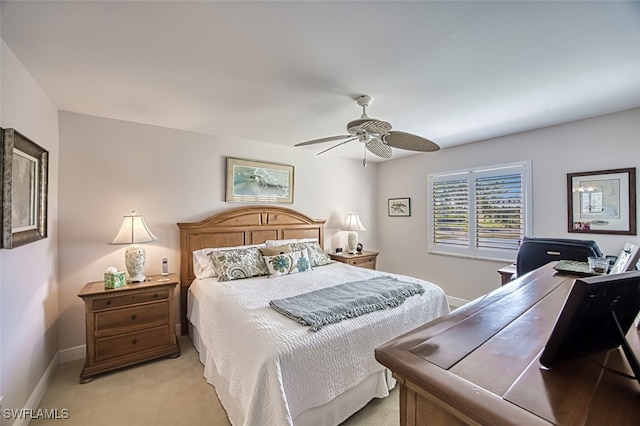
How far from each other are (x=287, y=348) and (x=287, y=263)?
5.27 ft

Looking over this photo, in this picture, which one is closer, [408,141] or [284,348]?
[284,348]

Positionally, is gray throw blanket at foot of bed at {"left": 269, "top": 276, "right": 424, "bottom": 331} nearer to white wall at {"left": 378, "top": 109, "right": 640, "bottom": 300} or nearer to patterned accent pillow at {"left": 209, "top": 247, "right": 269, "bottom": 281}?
patterned accent pillow at {"left": 209, "top": 247, "right": 269, "bottom": 281}

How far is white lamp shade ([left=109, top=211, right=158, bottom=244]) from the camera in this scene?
8.72 feet

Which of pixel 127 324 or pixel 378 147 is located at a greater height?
pixel 378 147

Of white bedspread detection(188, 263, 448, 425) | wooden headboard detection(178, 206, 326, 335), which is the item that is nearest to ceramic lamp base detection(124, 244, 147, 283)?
wooden headboard detection(178, 206, 326, 335)

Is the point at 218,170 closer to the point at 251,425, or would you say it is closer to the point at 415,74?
the point at 415,74

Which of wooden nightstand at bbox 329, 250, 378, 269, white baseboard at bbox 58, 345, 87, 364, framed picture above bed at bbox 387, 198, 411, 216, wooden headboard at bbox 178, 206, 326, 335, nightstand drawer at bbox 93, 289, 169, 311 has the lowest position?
white baseboard at bbox 58, 345, 87, 364

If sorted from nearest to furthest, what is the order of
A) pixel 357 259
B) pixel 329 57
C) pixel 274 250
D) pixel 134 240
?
pixel 329 57 < pixel 134 240 < pixel 274 250 < pixel 357 259

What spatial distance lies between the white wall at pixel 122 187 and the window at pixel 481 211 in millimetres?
2635

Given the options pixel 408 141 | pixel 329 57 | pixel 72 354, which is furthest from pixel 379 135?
pixel 72 354

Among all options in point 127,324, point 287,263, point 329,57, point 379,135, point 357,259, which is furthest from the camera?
point 357,259

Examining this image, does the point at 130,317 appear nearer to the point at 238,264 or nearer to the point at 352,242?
the point at 238,264

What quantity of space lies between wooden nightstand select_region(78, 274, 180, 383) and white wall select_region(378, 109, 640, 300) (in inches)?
142

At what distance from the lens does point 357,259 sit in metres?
4.26
